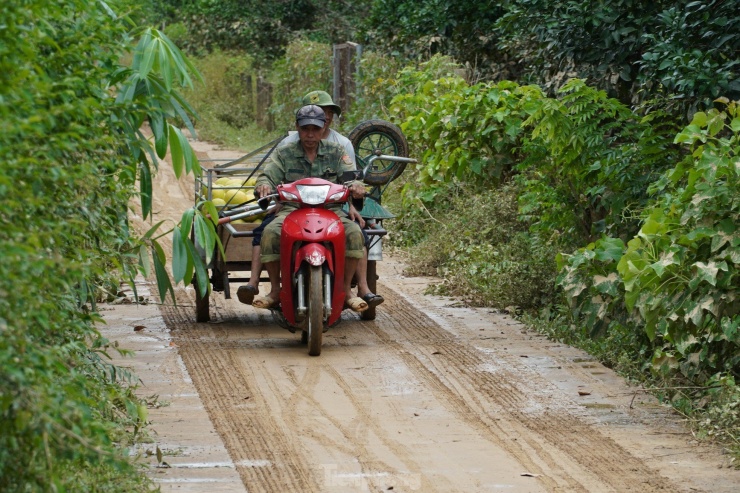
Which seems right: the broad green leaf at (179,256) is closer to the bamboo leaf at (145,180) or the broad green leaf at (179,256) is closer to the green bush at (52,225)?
the bamboo leaf at (145,180)

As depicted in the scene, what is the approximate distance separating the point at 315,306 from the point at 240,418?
170cm

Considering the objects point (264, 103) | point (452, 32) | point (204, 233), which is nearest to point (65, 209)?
point (204, 233)

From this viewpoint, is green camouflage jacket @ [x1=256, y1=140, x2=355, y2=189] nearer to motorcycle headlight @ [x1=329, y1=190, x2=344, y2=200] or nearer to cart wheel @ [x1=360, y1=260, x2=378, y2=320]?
motorcycle headlight @ [x1=329, y1=190, x2=344, y2=200]

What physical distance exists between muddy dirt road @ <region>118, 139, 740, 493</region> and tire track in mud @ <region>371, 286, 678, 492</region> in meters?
0.01

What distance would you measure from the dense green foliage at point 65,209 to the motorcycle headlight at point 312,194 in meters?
2.59

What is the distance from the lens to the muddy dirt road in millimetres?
6156

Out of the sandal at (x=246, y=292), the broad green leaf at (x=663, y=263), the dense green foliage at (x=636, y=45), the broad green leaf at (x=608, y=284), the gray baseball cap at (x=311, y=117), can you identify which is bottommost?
the sandal at (x=246, y=292)

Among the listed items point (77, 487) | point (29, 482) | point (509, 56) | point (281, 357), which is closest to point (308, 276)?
point (281, 357)

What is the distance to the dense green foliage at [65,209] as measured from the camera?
3926mm

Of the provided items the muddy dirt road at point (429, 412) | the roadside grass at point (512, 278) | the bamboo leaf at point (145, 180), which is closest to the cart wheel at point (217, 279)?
the muddy dirt road at point (429, 412)

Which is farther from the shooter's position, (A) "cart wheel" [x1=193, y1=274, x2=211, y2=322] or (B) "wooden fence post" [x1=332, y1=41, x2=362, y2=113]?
(B) "wooden fence post" [x1=332, y1=41, x2=362, y2=113]

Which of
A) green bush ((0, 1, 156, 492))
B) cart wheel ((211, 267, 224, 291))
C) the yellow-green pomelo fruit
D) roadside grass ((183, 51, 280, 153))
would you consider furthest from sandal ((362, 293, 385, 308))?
roadside grass ((183, 51, 280, 153))

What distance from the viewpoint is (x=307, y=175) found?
32.0ft

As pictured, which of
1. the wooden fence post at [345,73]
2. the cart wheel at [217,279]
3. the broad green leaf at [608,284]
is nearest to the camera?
the broad green leaf at [608,284]
